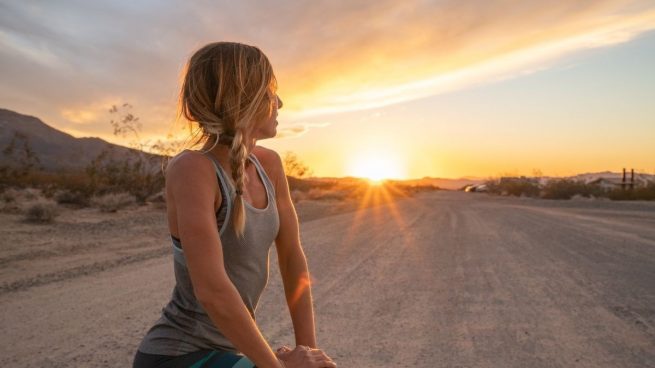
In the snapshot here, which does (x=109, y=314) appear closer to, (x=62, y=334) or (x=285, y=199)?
(x=62, y=334)


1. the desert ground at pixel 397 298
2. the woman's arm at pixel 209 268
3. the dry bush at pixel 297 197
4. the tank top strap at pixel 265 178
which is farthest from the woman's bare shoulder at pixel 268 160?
the dry bush at pixel 297 197

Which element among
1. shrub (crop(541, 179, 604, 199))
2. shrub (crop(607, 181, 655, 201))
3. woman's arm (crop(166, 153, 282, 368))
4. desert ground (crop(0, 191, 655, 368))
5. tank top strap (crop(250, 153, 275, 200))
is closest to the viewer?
woman's arm (crop(166, 153, 282, 368))

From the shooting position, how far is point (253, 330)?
1452mm

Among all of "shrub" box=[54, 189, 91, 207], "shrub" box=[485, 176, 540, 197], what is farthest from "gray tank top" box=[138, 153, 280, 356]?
"shrub" box=[485, 176, 540, 197]

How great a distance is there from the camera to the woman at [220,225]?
56.4 inches

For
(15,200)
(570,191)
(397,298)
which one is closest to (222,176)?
(397,298)

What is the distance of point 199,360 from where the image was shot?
5.14ft

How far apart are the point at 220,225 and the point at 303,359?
463 mm

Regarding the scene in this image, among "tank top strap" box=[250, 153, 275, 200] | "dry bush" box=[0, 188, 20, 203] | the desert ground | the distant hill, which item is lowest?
the desert ground

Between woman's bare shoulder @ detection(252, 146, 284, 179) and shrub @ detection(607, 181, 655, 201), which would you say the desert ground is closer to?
woman's bare shoulder @ detection(252, 146, 284, 179)

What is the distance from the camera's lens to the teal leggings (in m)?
1.54

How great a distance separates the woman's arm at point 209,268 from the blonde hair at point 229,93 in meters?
0.11

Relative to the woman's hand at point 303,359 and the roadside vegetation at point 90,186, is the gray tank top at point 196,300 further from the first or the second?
the roadside vegetation at point 90,186

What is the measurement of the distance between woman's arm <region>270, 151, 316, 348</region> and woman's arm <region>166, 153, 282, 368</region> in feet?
1.45
